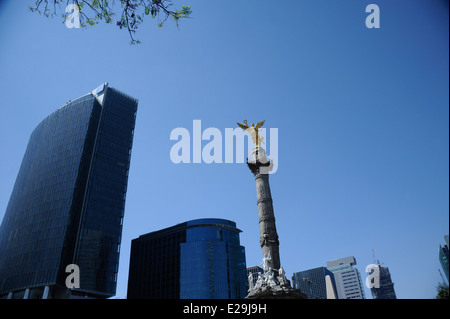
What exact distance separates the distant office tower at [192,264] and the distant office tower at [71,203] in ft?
80.2

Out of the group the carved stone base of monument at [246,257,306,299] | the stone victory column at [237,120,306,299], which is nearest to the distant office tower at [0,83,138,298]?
the stone victory column at [237,120,306,299]

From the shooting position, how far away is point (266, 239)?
97.1ft

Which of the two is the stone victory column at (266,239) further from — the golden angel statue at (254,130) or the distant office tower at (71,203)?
the distant office tower at (71,203)

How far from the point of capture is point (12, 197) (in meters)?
96.7

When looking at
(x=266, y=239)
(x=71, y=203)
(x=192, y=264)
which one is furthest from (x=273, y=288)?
(x=192, y=264)

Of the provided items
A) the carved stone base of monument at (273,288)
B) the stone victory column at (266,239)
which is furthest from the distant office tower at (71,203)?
→ the carved stone base of monument at (273,288)

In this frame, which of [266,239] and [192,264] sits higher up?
[192,264]

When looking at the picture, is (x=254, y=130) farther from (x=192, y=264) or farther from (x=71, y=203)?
(x=192, y=264)

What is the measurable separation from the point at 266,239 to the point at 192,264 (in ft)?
243

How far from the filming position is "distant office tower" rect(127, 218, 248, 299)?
95625 millimetres

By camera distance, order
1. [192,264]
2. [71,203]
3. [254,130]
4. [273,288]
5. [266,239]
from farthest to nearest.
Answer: [192,264] < [71,203] < [254,130] < [266,239] < [273,288]

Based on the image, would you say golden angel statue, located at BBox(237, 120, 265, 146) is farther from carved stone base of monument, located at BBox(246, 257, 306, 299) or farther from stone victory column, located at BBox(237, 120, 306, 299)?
carved stone base of monument, located at BBox(246, 257, 306, 299)

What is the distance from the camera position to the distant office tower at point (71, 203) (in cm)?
7462
